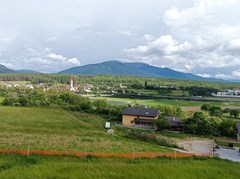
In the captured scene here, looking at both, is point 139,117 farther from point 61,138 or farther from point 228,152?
point 61,138

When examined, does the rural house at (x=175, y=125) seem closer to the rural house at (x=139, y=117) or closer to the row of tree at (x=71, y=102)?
the rural house at (x=139, y=117)

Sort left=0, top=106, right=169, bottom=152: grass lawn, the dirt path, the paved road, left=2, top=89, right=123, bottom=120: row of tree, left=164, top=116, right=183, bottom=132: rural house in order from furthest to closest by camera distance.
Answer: left=2, top=89, right=123, bottom=120: row of tree → left=164, top=116, right=183, bottom=132: rural house → the dirt path → the paved road → left=0, top=106, right=169, bottom=152: grass lawn

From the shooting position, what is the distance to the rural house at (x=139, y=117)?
53.8 m

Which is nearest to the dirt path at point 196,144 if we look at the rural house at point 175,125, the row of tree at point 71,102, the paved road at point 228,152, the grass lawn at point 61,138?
the paved road at point 228,152

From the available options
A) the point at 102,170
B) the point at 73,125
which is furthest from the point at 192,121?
the point at 102,170

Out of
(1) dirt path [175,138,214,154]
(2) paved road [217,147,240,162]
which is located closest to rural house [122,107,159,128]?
(1) dirt path [175,138,214,154]

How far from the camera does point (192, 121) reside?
45.7 m

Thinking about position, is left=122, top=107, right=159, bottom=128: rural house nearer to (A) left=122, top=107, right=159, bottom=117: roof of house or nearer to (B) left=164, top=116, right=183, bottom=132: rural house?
(A) left=122, top=107, right=159, bottom=117: roof of house

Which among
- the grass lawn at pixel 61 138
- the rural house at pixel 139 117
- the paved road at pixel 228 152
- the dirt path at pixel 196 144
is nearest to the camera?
the grass lawn at pixel 61 138

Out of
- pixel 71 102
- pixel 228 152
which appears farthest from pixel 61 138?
pixel 71 102

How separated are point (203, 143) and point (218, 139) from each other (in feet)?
17.0

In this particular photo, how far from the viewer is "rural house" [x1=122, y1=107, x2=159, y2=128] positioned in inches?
2119

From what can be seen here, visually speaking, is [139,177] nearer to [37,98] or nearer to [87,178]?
[87,178]

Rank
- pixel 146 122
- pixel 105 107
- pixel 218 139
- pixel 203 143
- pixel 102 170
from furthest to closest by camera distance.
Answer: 1. pixel 105 107
2. pixel 146 122
3. pixel 218 139
4. pixel 203 143
5. pixel 102 170
